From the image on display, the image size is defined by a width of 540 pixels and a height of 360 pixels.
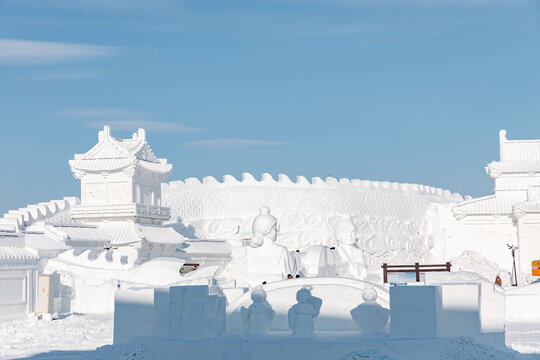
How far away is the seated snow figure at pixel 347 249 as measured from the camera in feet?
65.5

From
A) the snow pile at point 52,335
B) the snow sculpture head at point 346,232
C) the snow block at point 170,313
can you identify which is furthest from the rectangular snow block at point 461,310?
the snow sculpture head at point 346,232

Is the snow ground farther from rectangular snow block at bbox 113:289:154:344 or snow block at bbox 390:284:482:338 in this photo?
rectangular snow block at bbox 113:289:154:344

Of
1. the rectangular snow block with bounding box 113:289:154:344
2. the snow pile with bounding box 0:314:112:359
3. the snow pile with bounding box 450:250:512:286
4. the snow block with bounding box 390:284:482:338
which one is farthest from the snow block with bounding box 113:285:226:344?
the snow pile with bounding box 450:250:512:286

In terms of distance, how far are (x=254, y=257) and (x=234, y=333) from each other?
18.7 feet

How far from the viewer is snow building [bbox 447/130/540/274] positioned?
35.0 m

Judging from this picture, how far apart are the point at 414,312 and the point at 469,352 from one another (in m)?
0.86

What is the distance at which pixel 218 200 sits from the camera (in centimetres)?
4209

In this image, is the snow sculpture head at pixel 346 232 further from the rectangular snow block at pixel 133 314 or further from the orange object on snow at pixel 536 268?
the orange object on snow at pixel 536 268

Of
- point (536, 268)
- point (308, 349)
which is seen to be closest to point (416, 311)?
point (308, 349)

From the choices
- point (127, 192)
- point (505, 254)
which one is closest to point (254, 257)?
point (127, 192)

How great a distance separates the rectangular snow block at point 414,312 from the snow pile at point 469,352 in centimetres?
29

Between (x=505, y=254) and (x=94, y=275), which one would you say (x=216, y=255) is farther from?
(x=505, y=254)

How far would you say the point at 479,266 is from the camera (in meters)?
33.6

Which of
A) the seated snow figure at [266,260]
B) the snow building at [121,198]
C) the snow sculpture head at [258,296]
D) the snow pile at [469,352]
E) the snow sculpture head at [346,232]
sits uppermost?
the snow building at [121,198]
